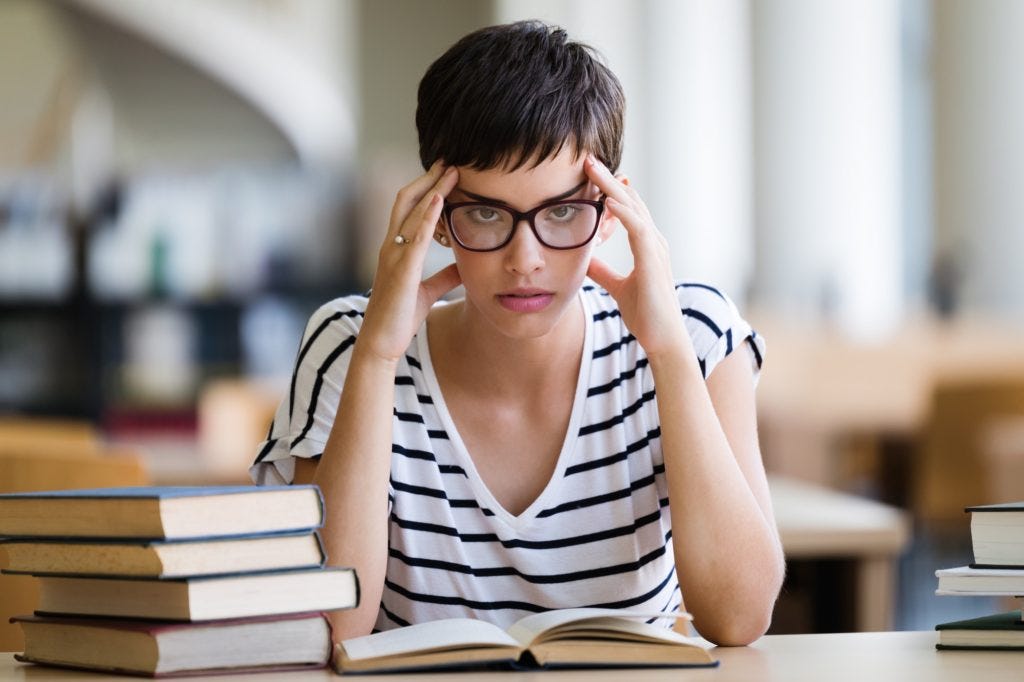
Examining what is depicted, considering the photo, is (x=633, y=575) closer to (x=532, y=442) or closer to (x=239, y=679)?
(x=532, y=442)

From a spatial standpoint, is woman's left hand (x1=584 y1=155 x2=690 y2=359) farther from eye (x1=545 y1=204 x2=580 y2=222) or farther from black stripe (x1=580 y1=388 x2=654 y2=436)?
→ black stripe (x1=580 y1=388 x2=654 y2=436)

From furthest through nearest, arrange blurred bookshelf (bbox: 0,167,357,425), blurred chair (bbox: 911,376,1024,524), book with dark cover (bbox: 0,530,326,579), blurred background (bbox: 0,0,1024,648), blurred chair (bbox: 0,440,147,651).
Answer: blurred bookshelf (bbox: 0,167,357,425), blurred chair (bbox: 911,376,1024,524), blurred background (bbox: 0,0,1024,648), blurred chair (bbox: 0,440,147,651), book with dark cover (bbox: 0,530,326,579)

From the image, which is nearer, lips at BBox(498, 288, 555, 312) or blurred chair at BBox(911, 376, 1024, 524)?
lips at BBox(498, 288, 555, 312)

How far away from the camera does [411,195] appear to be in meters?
1.40

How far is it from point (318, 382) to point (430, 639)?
481mm

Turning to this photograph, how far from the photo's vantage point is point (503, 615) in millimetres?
1466

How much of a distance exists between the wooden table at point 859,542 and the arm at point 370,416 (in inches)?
41.2

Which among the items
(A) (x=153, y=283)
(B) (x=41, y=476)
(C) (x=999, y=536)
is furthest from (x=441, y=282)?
(A) (x=153, y=283)

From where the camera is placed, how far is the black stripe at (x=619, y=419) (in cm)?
151

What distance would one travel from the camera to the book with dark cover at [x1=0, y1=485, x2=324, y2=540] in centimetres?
103

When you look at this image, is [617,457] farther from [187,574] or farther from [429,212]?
[187,574]

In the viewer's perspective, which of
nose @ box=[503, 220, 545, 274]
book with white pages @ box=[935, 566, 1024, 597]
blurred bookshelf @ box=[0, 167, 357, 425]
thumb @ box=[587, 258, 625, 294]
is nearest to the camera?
book with white pages @ box=[935, 566, 1024, 597]

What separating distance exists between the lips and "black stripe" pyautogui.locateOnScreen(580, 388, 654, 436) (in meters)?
0.19

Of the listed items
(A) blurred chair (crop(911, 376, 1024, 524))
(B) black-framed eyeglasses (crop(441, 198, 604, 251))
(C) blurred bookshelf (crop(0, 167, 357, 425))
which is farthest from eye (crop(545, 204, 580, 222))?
Result: (C) blurred bookshelf (crop(0, 167, 357, 425))
